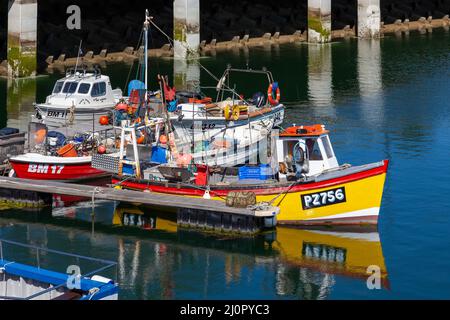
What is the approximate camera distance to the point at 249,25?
312 ft

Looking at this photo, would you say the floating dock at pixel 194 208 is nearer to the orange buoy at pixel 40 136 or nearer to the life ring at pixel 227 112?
the orange buoy at pixel 40 136

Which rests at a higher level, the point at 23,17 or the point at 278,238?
the point at 23,17

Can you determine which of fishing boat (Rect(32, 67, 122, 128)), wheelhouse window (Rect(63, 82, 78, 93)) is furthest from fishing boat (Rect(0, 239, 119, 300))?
wheelhouse window (Rect(63, 82, 78, 93))

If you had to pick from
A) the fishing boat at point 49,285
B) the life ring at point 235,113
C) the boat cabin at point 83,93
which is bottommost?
the fishing boat at point 49,285

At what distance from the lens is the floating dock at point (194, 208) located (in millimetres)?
41094

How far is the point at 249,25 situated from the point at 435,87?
2621cm

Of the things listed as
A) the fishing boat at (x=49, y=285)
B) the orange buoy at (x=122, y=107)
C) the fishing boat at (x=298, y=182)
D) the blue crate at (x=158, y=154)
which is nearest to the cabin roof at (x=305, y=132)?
the fishing boat at (x=298, y=182)

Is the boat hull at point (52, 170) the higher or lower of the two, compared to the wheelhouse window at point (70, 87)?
lower

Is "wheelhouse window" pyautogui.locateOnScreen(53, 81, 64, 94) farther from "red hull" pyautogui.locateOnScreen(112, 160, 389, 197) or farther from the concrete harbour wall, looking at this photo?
the concrete harbour wall

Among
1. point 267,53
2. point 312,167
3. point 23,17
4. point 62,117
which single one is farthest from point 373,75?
point 312,167

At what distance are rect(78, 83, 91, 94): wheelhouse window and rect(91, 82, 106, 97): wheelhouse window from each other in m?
0.26

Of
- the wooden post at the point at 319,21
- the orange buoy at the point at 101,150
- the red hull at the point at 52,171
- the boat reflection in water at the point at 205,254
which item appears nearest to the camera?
the boat reflection in water at the point at 205,254

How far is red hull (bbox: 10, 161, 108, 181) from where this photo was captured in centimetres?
4734
